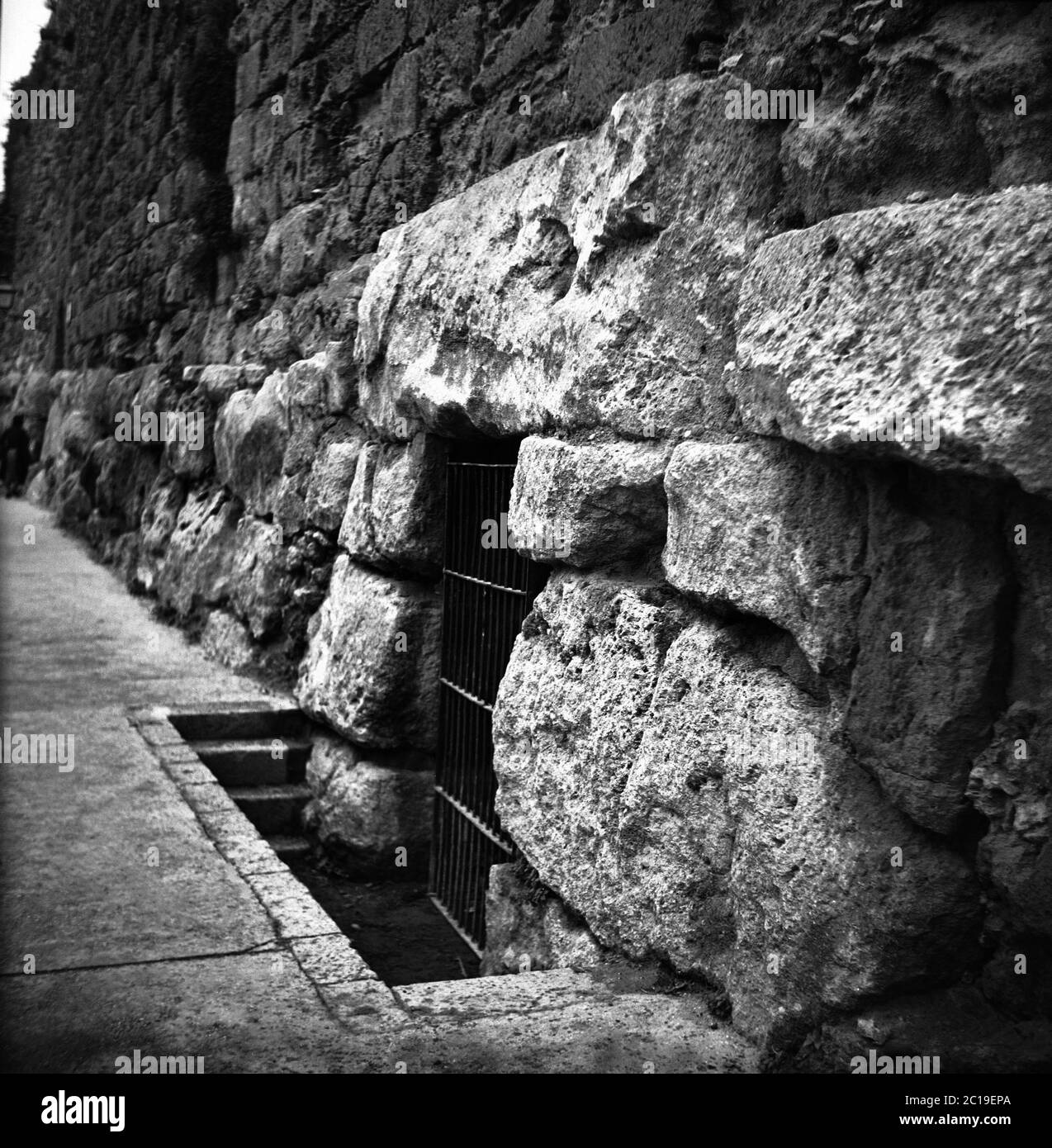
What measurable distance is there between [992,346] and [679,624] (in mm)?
978

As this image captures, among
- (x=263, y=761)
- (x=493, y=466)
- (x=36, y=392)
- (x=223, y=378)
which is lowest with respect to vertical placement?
(x=263, y=761)

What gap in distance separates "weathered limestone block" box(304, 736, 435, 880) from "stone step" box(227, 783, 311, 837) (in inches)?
10.1

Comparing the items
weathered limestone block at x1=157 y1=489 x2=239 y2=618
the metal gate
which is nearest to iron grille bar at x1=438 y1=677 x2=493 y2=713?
the metal gate

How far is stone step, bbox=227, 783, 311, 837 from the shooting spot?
4473 millimetres

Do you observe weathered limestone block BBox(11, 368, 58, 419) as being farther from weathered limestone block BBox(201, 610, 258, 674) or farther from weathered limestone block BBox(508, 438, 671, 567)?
weathered limestone block BBox(508, 438, 671, 567)

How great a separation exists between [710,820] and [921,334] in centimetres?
99

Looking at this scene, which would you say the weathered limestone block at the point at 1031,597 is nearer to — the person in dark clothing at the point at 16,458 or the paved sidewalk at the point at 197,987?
the paved sidewalk at the point at 197,987

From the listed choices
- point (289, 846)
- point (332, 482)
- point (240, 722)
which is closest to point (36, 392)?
point (332, 482)

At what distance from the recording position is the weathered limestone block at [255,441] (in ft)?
18.1

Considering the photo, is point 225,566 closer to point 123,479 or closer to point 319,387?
point 319,387

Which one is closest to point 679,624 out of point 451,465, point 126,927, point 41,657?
point 126,927

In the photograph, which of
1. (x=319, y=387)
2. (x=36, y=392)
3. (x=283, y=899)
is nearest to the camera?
(x=283, y=899)

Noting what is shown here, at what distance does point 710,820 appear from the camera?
228cm

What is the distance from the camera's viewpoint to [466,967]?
142 inches
